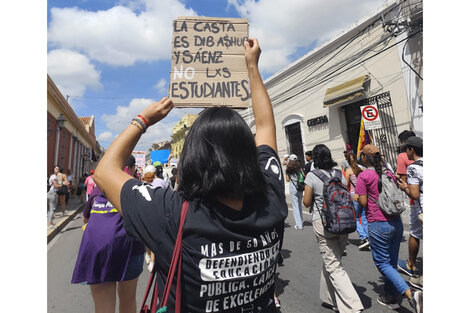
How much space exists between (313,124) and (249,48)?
11529 millimetres

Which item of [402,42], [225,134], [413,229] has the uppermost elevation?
[402,42]

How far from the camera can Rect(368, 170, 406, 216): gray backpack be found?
2.94 meters

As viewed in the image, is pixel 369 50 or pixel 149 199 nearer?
pixel 149 199

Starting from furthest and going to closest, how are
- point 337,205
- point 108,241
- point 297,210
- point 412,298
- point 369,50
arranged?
1. point 369,50
2. point 297,210
3. point 337,205
4. point 412,298
5. point 108,241

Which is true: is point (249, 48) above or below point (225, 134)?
above

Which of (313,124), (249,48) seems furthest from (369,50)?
(249,48)

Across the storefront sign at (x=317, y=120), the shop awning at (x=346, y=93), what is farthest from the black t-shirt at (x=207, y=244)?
the storefront sign at (x=317, y=120)

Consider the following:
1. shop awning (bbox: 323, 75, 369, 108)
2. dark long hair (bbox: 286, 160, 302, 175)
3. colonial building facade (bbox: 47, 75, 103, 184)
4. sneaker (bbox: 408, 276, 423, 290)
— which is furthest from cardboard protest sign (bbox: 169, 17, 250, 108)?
colonial building facade (bbox: 47, 75, 103, 184)

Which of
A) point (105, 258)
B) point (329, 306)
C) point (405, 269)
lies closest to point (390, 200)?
point (329, 306)

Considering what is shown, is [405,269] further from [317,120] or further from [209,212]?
[317,120]

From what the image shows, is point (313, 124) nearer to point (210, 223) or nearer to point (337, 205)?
point (337, 205)

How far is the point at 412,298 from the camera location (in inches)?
103

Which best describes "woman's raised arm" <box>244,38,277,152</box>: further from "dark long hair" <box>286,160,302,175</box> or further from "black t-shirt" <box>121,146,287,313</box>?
"dark long hair" <box>286,160,302,175</box>

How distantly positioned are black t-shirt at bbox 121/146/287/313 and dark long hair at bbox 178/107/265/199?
2.3 inches
